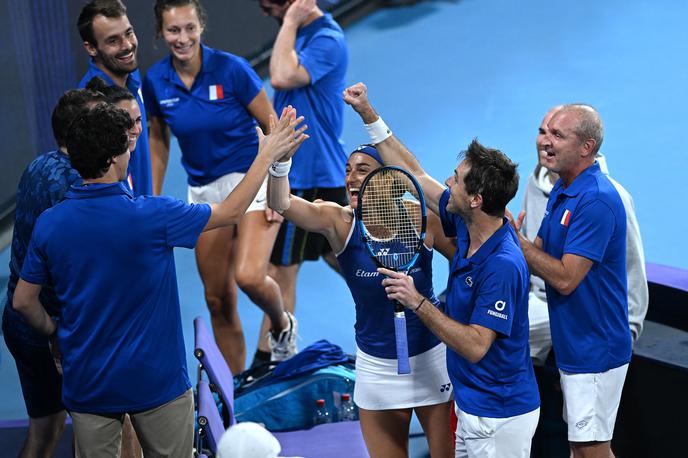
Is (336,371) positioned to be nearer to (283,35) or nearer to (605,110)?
(283,35)

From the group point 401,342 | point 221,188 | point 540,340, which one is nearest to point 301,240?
point 221,188

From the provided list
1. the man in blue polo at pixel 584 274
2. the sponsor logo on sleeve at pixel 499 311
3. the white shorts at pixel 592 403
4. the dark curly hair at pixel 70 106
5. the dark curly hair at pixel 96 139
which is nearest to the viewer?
the dark curly hair at pixel 96 139

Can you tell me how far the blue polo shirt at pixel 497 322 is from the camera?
3.58m

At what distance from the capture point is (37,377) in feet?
13.9

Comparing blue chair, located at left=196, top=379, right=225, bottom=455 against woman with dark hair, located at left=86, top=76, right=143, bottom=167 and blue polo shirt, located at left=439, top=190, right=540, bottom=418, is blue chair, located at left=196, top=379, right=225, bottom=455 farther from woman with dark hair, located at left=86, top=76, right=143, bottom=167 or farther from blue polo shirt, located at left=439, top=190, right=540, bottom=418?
woman with dark hair, located at left=86, top=76, right=143, bottom=167

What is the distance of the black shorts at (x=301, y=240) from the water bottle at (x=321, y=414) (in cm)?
125

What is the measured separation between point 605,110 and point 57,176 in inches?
265

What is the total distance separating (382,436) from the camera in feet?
13.3

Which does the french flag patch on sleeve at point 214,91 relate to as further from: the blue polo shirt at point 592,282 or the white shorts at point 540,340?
the blue polo shirt at point 592,282

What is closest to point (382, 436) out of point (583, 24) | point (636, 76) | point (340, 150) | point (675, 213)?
point (340, 150)

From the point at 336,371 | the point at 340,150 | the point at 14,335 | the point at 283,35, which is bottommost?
the point at 336,371

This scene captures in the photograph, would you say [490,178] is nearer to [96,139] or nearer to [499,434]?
[499,434]

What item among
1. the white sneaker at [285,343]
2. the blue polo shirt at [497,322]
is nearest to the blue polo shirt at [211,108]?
the white sneaker at [285,343]

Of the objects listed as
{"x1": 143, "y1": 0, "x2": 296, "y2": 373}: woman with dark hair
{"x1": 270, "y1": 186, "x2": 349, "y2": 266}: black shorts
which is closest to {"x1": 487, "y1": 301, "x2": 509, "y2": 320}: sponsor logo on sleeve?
{"x1": 143, "y1": 0, "x2": 296, "y2": 373}: woman with dark hair
